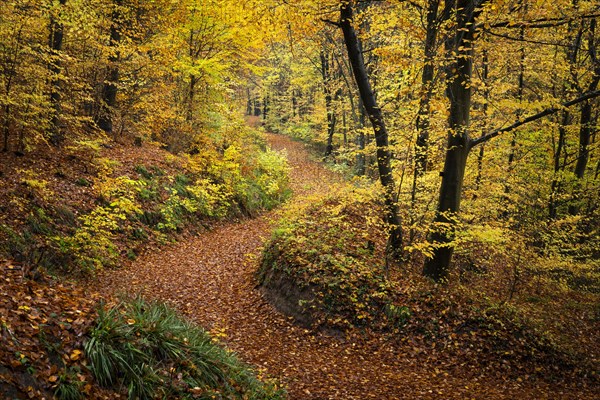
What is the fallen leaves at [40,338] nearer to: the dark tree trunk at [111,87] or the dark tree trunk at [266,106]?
the dark tree trunk at [111,87]

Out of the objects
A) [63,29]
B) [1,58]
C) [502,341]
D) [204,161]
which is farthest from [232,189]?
[502,341]

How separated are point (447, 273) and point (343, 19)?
6.18 metres

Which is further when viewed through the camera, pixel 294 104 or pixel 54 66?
pixel 294 104

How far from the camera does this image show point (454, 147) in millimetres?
8516

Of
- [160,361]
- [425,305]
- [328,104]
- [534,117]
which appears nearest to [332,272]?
[425,305]

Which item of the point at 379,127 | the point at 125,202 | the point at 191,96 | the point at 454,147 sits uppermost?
the point at 191,96

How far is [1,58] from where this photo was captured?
344 inches

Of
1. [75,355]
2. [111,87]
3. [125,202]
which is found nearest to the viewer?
[75,355]

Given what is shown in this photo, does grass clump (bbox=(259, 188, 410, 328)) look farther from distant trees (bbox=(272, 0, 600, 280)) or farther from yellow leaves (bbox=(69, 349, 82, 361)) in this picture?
yellow leaves (bbox=(69, 349, 82, 361))

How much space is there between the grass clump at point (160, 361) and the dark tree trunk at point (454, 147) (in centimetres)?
514

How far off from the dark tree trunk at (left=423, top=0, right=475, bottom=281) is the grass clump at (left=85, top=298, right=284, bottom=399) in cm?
514

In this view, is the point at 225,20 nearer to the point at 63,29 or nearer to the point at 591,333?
the point at 63,29

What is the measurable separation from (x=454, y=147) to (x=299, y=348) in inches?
209

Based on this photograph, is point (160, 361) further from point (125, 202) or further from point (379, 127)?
point (379, 127)
